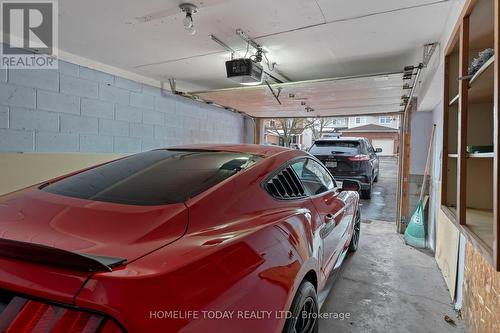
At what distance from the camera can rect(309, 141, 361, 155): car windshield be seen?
23.6 feet

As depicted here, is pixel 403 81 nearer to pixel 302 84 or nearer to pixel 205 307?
pixel 302 84

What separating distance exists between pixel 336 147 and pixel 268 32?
4.99 meters

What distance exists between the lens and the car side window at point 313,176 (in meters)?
2.21

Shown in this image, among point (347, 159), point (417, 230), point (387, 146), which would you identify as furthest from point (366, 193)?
point (387, 146)

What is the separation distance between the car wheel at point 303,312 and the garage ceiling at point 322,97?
3051 millimetres

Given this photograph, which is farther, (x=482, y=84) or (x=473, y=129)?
(x=473, y=129)

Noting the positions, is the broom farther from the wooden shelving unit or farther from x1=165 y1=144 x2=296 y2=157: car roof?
x1=165 y1=144 x2=296 y2=157: car roof

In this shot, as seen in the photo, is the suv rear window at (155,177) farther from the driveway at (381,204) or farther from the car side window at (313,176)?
the driveway at (381,204)

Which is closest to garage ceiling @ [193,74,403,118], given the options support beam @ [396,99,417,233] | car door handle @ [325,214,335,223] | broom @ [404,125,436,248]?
support beam @ [396,99,417,233]

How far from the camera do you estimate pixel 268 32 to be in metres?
2.88

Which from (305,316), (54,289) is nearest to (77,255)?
(54,289)

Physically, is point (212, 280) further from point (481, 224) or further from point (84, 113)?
point (84, 113)

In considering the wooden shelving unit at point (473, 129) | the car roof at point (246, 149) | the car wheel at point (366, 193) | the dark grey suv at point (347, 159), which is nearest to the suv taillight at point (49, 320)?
the car roof at point (246, 149)

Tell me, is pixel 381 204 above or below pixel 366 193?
below
